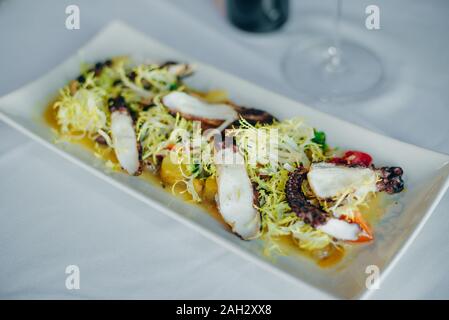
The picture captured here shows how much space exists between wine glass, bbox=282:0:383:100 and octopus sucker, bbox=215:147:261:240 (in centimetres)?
62

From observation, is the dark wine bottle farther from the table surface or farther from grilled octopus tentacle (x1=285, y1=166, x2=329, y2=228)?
grilled octopus tentacle (x1=285, y1=166, x2=329, y2=228)

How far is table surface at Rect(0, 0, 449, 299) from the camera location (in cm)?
149

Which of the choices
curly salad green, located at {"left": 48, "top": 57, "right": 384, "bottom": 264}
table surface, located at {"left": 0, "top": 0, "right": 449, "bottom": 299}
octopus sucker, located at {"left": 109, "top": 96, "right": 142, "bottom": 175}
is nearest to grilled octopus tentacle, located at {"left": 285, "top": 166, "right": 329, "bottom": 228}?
curly salad green, located at {"left": 48, "top": 57, "right": 384, "bottom": 264}

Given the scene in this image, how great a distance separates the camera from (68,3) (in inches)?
98.4

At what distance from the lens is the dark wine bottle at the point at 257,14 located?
2199mm

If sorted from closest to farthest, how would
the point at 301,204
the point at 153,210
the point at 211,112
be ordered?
the point at 301,204
the point at 153,210
the point at 211,112

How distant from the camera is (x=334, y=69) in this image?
2.18 metres

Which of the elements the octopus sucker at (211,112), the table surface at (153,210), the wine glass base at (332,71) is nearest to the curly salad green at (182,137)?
the octopus sucker at (211,112)

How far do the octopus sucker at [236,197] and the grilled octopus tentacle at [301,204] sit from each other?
104 mm

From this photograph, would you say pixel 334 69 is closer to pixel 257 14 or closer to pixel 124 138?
pixel 257 14

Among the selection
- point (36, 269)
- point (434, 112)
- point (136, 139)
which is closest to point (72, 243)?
point (36, 269)

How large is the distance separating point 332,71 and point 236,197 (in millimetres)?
899

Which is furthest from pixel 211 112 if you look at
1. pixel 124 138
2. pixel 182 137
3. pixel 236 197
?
pixel 236 197

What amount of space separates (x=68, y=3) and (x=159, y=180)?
1.27 meters
